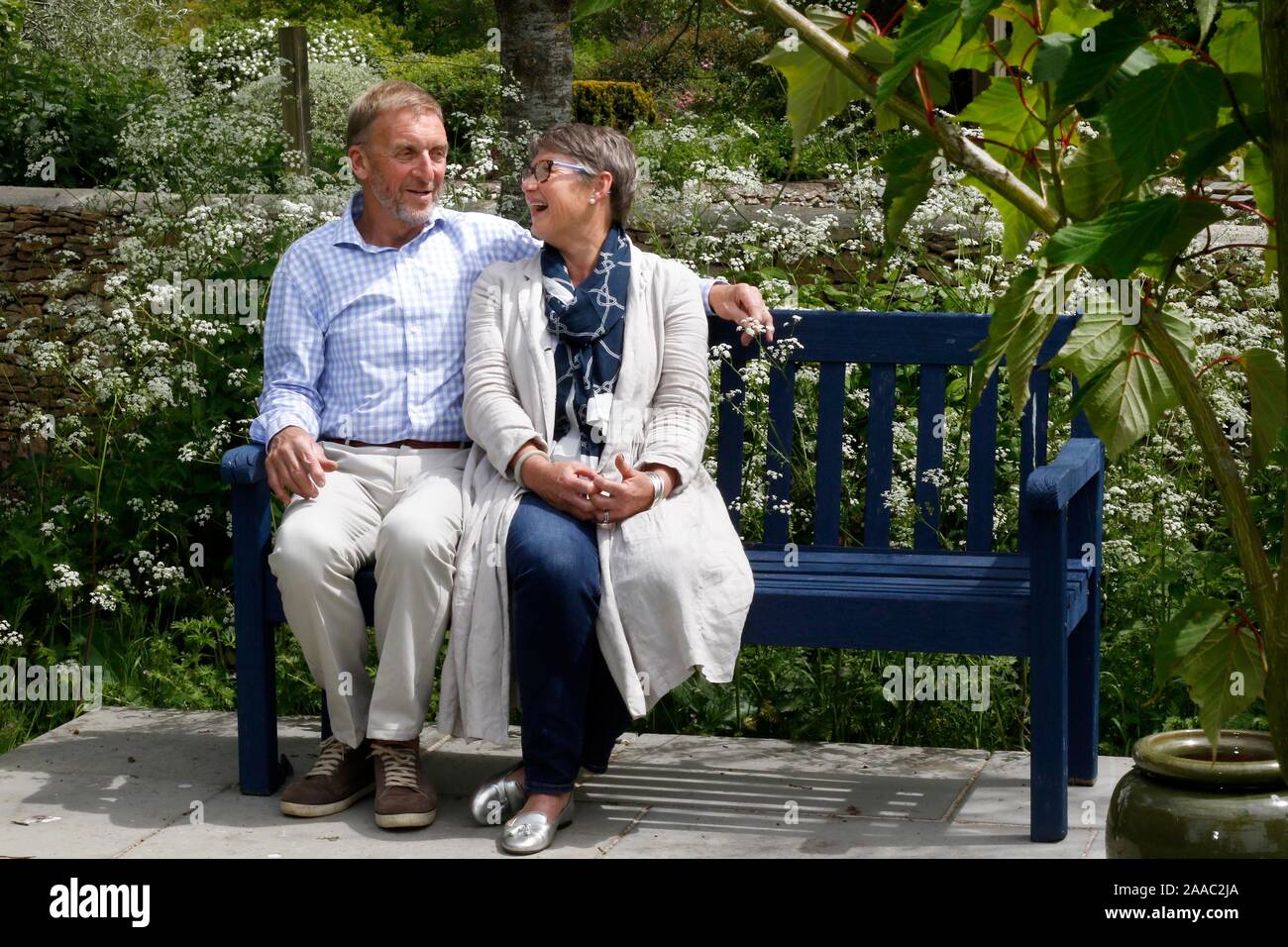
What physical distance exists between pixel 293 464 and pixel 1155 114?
268 cm

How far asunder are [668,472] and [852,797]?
0.87 meters

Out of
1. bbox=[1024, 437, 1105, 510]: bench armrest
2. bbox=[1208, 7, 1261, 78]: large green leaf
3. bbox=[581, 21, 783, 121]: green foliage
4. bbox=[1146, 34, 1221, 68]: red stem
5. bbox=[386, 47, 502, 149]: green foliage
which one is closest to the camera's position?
bbox=[1146, 34, 1221, 68]: red stem

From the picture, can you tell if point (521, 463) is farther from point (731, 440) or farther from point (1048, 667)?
point (1048, 667)

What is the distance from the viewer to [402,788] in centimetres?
358

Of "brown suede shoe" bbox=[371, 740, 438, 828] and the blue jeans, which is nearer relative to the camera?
the blue jeans

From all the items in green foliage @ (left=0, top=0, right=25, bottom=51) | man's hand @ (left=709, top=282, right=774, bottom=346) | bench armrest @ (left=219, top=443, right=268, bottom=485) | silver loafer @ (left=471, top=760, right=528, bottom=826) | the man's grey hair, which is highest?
green foliage @ (left=0, top=0, right=25, bottom=51)

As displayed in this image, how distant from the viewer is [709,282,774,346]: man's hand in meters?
3.87

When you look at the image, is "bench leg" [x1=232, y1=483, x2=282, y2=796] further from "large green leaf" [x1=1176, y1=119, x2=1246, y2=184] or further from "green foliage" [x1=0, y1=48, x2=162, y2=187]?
"green foliage" [x1=0, y1=48, x2=162, y2=187]

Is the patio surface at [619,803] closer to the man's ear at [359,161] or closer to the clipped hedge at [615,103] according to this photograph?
the man's ear at [359,161]

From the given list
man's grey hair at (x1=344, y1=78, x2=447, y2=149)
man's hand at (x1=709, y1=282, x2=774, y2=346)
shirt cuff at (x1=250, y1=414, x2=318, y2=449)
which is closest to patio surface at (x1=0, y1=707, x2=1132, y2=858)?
shirt cuff at (x1=250, y1=414, x2=318, y2=449)

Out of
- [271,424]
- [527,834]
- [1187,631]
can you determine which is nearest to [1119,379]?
[1187,631]

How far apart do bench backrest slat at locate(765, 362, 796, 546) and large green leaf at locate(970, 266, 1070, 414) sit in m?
2.32

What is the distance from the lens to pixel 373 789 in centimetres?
382

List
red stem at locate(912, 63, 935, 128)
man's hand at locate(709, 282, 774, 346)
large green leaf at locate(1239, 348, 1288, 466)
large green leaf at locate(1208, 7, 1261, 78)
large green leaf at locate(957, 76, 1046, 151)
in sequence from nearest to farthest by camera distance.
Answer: large green leaf at locate(1208, 7, 1261, 78), red stem at locate(912, 63, 935, 128), large green leaf at locate(1239, 348, 1288, 466), large green leaf at locate(957, 76, 1046, 151), man's hand at locate(709, 282, 774, 346)
